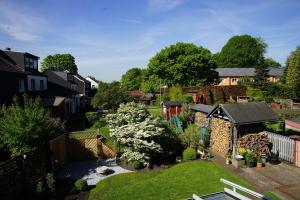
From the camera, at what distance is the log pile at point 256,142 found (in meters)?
16.3

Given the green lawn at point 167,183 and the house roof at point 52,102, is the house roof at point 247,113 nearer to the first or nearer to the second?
the green lawn at point 167,183

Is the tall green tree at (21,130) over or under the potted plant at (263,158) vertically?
over

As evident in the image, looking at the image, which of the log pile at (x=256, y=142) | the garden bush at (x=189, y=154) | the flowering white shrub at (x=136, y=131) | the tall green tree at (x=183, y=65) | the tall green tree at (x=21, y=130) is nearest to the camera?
the tall green tree at (x=21, y=130)

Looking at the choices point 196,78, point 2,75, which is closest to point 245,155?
point 2,75

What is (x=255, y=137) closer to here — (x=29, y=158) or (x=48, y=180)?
(x=48, y=180)

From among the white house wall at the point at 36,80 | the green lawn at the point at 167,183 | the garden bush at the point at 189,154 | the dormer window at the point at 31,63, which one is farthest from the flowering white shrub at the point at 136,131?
the dormer window at the point at 31,63

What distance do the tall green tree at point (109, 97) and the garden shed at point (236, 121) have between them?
17.5 metres

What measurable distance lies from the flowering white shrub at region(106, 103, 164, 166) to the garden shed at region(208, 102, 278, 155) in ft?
14.7

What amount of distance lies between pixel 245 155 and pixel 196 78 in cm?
3582

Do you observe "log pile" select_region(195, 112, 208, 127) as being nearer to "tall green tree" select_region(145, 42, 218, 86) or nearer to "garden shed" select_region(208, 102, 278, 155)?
"garden shed" select_region(208, 102, 278, 155)

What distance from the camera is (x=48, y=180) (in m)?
12.6

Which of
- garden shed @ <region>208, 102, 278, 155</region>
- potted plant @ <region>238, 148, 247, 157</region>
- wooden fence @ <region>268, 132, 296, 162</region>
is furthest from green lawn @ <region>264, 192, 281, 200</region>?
garden shed @ <region>208, 102, 278, 155</region>

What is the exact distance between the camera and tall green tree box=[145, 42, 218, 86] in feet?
162

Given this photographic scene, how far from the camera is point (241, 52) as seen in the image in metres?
82.8
